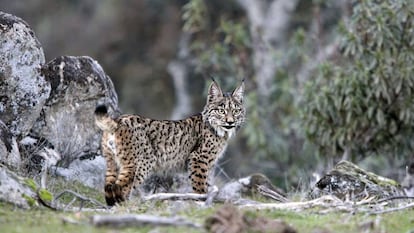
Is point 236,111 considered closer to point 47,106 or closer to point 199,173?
point 199,173

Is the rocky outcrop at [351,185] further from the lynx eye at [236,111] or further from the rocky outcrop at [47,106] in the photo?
the rocky outcrop at [47,106]

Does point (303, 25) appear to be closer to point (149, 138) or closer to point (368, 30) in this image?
point (368, 30)

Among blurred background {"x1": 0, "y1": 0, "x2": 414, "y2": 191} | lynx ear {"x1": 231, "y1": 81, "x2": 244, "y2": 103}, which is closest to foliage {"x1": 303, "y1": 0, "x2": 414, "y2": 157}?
blurred background {"x1": 0, "y1": 0, "x2": 414, "y2": 191}

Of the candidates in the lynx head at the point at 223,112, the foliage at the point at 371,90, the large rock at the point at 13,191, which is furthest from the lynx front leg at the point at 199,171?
the foliage at the point at 371,90

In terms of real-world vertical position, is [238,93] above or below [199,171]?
above

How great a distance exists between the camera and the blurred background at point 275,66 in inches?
790

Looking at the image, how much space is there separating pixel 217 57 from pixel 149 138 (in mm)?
14017

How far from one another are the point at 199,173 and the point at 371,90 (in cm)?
622

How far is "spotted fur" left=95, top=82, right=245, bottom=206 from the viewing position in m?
13.9

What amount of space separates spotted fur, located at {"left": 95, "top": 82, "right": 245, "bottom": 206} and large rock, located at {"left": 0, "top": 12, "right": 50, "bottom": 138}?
1.35m

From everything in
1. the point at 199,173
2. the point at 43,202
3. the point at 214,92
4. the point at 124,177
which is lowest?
the point at 43,202

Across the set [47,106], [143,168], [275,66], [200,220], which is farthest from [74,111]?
[275,66]

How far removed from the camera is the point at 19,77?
14508 mm

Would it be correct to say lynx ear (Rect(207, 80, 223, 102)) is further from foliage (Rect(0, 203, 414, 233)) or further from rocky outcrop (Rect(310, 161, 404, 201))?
foliage (Rect(0, 203, 414, 233))
